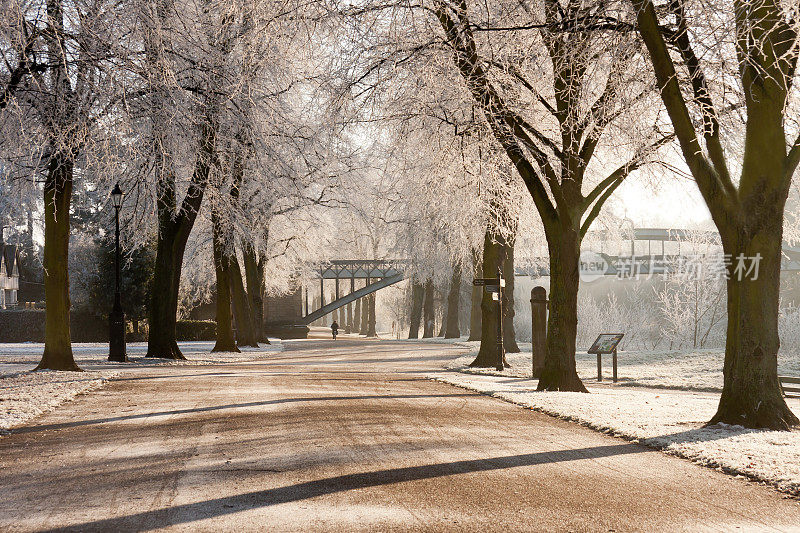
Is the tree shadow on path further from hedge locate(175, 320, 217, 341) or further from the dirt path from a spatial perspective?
hedge locate(175, 320, 217, 341)

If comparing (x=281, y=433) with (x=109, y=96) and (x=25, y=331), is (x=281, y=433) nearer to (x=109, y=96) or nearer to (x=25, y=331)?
(x=109, y=96)

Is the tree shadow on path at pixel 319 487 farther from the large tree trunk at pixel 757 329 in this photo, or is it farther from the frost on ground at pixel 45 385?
the frost on ground at pixel 45 385

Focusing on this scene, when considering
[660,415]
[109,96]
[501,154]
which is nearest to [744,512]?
[660,415]

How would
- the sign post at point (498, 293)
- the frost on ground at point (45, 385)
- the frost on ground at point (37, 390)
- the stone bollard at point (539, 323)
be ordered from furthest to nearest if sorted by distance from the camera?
the sign post at point (498, 293) → the stone bollard at point (539, 323) → the frost on ground at point (45, 385) → the frost on ground at point (37, 390)

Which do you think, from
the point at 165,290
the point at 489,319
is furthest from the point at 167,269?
the point at 489,319

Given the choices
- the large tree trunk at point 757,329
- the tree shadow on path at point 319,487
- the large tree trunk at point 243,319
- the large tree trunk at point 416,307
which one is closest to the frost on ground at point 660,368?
the large tree trunk at point 757,329

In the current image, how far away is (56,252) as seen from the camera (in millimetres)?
15828

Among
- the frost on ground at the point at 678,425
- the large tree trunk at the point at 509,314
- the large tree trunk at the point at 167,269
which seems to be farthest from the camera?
the large tree trunk at the point at 509,314

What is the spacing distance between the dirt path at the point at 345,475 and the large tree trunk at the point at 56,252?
5707mm

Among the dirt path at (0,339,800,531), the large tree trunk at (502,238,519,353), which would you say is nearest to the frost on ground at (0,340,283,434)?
the dirt path at (0,339,800,531)

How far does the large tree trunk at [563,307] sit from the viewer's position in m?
13.9

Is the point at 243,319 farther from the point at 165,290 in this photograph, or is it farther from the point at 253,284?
the point at 165,290

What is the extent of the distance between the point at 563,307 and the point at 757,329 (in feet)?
15.2

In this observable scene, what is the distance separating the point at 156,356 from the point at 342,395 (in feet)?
36.7
